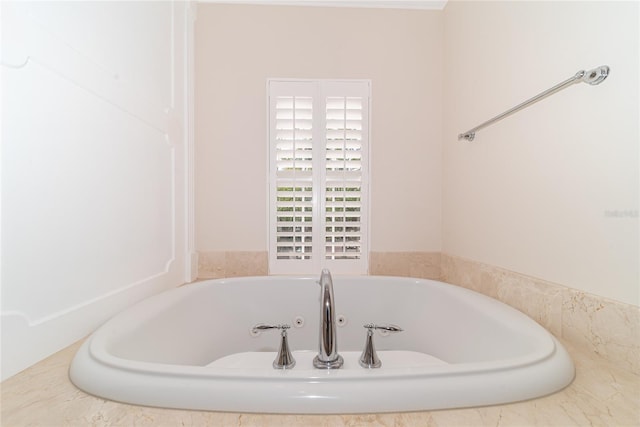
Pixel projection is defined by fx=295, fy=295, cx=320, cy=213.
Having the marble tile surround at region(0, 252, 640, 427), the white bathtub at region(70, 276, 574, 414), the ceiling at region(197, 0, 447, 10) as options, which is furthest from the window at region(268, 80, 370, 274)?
the marble tile surround at region(0, 252, 640, 427)

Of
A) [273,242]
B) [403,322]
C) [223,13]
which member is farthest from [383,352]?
[223,13]

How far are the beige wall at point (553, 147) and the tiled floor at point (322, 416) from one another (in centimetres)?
31

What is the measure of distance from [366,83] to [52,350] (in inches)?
70.2

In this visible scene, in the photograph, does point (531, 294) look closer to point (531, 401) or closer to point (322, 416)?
point (531, 401)

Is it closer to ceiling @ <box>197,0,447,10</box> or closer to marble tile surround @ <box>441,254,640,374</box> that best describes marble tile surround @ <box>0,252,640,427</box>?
marble tile surround @ <box>441,254,640,374</box>

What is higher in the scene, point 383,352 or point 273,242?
point 273,242

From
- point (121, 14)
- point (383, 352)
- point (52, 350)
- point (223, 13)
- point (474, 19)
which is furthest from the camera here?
point (223, 13)

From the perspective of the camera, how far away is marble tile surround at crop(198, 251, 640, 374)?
2.34ft

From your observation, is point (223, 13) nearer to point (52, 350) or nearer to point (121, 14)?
point (121, 14)

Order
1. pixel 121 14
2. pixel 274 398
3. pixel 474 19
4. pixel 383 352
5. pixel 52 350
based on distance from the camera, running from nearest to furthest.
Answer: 1. pixel 274 398
2. pixel 52 350
3. pixel 121 14
4. pixel 383 352
5. pixel 474 19

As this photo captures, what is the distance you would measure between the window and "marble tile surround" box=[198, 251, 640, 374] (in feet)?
0.59

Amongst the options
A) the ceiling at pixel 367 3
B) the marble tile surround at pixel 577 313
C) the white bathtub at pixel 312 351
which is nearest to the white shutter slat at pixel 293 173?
the white bathtub at pixel 312 351

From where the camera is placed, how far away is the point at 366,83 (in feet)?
5.75

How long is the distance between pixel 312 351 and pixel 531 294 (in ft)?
2.95
